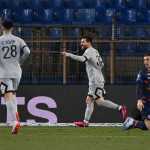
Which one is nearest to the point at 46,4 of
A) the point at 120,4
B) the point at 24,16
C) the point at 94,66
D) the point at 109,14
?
the point at 24,16

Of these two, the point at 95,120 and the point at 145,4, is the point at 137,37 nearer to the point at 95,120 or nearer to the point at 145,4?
the point at 95,120

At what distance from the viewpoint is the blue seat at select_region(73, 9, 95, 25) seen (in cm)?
2133

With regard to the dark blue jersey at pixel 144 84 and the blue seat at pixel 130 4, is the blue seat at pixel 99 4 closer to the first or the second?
the blue seat at pixel 130 4

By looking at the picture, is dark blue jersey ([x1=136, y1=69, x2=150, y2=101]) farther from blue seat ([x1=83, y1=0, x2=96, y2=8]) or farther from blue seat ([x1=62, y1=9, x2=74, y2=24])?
blue seat ([x1=83, y1=0, x2=96, y2=8])

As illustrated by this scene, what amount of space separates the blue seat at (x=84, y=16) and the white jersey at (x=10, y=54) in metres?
8.76

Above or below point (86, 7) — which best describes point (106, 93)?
below

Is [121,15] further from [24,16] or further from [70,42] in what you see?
[70,42]

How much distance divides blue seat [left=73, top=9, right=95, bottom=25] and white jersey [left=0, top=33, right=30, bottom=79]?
28.8ft

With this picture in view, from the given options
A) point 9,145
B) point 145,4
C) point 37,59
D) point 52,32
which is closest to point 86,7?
point 145,4

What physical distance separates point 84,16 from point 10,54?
9307mm

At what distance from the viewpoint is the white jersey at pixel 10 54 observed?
1248 cm

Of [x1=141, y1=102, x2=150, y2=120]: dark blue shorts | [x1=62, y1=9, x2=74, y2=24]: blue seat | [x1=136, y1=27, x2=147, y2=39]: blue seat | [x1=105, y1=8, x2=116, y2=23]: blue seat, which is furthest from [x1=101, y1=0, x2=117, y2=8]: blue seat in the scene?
[x1=141, y1=102, x2=150, y2=120]: dark blue shorts

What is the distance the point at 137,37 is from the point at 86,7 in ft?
15.7

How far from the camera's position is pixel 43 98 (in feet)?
54.4
